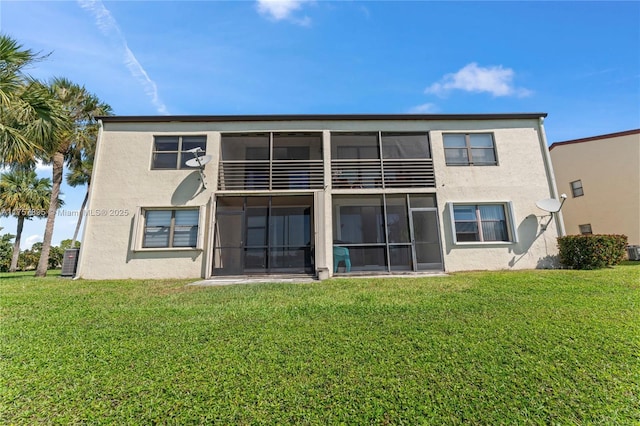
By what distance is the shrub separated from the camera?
30.9 ft

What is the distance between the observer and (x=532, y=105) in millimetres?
12203

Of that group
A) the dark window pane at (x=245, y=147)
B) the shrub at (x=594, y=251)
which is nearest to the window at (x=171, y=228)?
the dark window pane at (x=245, y=147)

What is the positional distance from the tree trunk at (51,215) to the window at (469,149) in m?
17.9

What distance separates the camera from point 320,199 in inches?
421

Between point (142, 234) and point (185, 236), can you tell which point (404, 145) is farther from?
point (142, 234)

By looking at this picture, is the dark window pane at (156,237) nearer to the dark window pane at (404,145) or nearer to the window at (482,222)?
the dark window pane at (404,145)

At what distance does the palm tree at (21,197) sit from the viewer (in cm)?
2131

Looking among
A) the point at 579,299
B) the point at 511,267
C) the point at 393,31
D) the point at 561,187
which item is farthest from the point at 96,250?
the point at 561,187

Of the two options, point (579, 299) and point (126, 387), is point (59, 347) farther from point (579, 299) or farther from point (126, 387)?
point (579, 299)

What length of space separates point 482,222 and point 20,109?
1616 cm

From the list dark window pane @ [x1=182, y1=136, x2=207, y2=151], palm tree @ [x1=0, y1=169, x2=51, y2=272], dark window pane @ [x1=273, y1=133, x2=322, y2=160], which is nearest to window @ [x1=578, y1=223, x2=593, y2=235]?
dark window pane @ [x1=273, y1=133, x2=322, y2=160]

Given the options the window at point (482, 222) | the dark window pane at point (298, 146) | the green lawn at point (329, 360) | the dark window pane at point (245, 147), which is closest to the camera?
the green lawn at point (329, 360)

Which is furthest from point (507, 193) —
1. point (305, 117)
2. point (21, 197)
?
point (21, 197)

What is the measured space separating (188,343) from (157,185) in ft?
29.0
